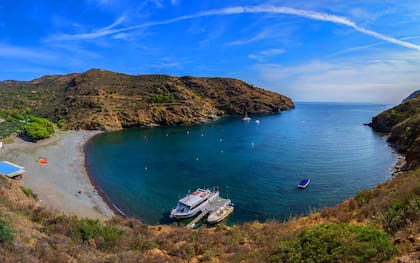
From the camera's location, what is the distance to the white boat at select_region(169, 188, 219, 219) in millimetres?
25469

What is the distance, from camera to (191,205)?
2586cm

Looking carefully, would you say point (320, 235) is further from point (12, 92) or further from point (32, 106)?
point (12, 92)

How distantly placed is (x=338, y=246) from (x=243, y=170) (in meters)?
33.3

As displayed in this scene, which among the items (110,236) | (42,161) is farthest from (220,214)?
(42,161)

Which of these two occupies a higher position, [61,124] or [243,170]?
[61,124]

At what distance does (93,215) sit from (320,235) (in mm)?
23393

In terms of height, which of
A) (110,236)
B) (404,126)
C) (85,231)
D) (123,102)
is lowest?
(110,236)

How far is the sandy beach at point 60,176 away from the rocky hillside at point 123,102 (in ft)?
88.9

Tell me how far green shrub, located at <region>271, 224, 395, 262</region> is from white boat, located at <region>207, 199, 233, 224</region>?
17.2 m

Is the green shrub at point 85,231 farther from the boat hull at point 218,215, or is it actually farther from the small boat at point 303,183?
the small boat at point 303,183

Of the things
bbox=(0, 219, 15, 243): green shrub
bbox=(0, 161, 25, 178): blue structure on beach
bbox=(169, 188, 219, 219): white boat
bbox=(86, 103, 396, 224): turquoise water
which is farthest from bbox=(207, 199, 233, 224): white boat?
bbox=(0, 161, 25, 178): blue structure on beach

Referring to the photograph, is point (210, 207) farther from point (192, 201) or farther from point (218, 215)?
point (192, 201)

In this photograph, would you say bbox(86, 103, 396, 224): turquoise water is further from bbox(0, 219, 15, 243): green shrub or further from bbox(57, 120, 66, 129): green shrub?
bbox(0, 219, 15, 243): green shrub

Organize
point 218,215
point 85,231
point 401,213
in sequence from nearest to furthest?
point 401,213 < point 85,231 < point 218,215
